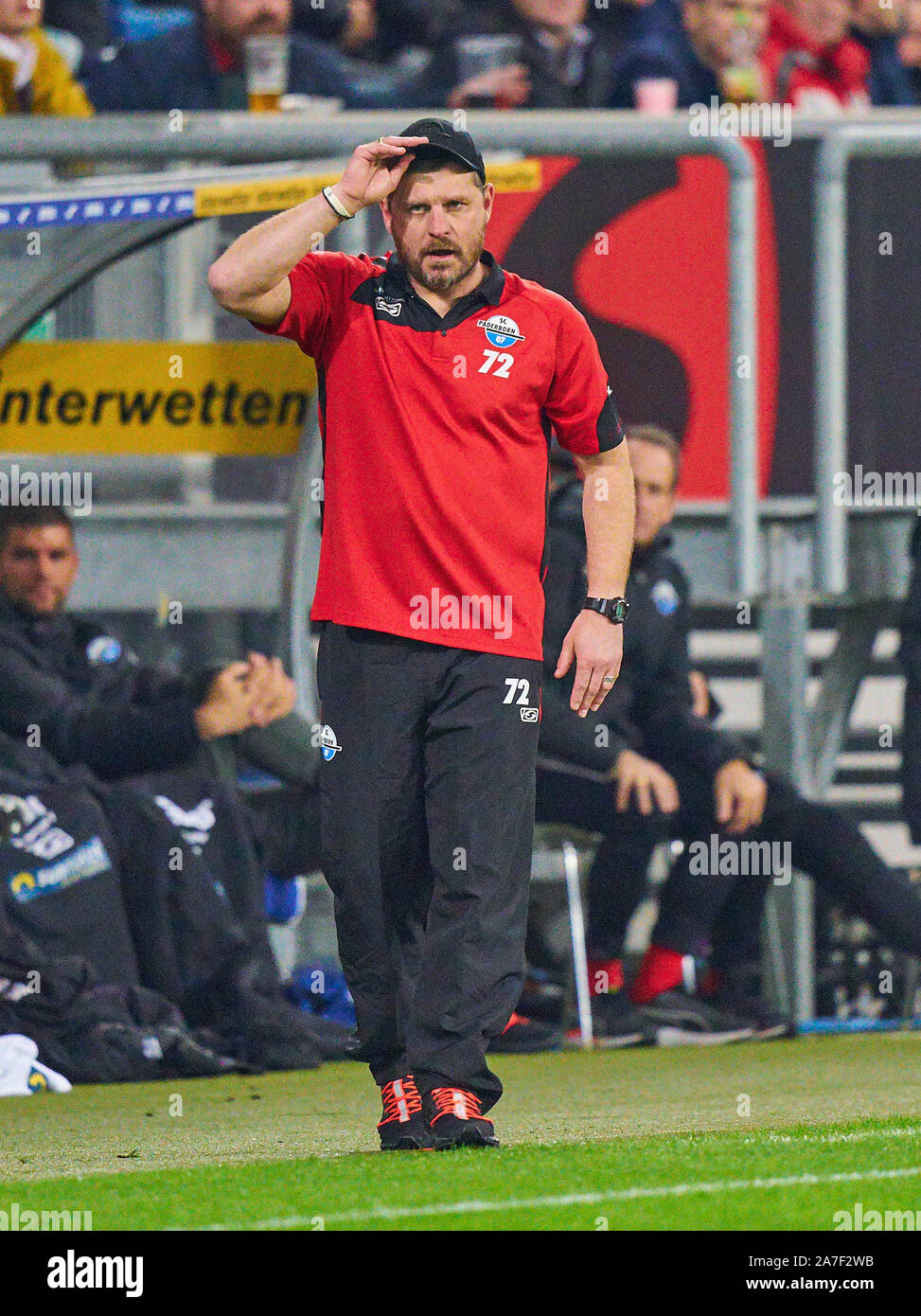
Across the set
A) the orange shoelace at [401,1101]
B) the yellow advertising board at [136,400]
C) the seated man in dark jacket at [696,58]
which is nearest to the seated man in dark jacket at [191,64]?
the yellow advertising board at [136,400]

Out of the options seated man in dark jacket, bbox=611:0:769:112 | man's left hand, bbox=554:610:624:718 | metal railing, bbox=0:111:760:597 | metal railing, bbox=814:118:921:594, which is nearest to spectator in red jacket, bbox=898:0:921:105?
seated man in dark jacket, bbox=611:0:769:112

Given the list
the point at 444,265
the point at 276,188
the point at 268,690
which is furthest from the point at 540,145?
the point at 444,265

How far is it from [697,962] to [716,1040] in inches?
31.7

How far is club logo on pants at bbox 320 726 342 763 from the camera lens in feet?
15.9

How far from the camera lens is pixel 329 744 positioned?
487 centimetres

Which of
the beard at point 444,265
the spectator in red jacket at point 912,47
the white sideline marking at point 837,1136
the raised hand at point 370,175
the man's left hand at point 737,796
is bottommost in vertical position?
the white sideline marking at point 837,1136

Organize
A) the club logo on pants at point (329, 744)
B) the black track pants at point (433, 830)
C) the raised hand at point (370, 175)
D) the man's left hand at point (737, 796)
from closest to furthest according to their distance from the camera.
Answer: the raised hand at point (370, 175)
the black track pants at point (433, 830)
the club logo on pants at point (329, 744)
the man's left hand at point (737, 796)

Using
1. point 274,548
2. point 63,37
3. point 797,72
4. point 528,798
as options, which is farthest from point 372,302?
point 797,72

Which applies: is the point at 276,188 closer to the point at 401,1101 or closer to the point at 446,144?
the point at 446,144

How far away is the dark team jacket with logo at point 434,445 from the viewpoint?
4801 millimetres

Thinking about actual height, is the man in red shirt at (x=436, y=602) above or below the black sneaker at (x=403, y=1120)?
above

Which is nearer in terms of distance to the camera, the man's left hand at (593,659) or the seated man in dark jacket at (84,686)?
the man's left hand at (593,659)

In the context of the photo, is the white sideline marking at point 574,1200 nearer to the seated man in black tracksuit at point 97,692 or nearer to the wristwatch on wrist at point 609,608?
the wristwatch on wrist at point 609,608

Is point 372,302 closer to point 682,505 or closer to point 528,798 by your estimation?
point 528,798
